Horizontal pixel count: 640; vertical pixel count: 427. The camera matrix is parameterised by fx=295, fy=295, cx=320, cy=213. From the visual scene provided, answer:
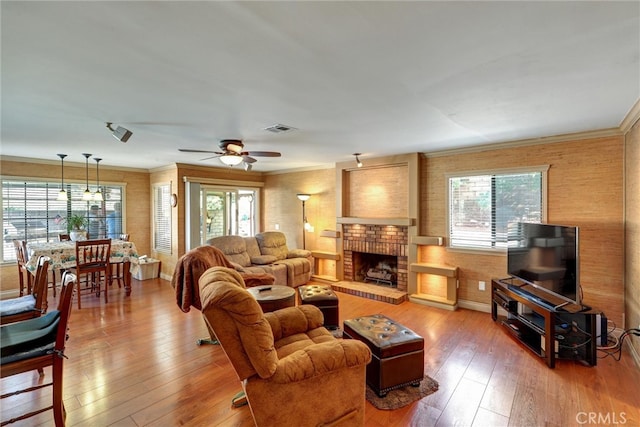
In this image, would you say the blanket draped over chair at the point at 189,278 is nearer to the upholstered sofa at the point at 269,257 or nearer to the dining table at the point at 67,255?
the upholstered sofa at the point at 269,257

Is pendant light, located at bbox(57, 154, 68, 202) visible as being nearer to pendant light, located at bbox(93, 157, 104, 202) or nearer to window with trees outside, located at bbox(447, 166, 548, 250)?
pendant light, located at bbox(93, 157, 104, 202)

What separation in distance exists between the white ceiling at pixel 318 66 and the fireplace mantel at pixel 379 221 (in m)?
1.82

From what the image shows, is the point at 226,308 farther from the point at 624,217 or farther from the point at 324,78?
the point at 624,217

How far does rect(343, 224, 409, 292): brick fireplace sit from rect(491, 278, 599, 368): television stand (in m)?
1.87

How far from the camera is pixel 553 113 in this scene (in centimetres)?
288

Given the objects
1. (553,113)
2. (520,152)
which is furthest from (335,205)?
(553,113)

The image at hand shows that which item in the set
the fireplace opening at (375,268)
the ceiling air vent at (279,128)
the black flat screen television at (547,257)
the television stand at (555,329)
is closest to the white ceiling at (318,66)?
the ceiling air vent at (279,128)

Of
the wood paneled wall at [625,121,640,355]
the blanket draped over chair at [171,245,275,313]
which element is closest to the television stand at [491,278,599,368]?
the wood paneled wall at [625,121,640,355]

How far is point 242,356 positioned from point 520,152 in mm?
4295

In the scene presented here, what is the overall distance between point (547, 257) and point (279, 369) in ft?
10.5

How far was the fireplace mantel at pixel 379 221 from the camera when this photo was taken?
494 cm

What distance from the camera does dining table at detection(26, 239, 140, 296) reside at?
435 cm

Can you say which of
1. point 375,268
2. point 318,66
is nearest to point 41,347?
point 318,66

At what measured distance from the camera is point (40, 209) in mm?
5523
